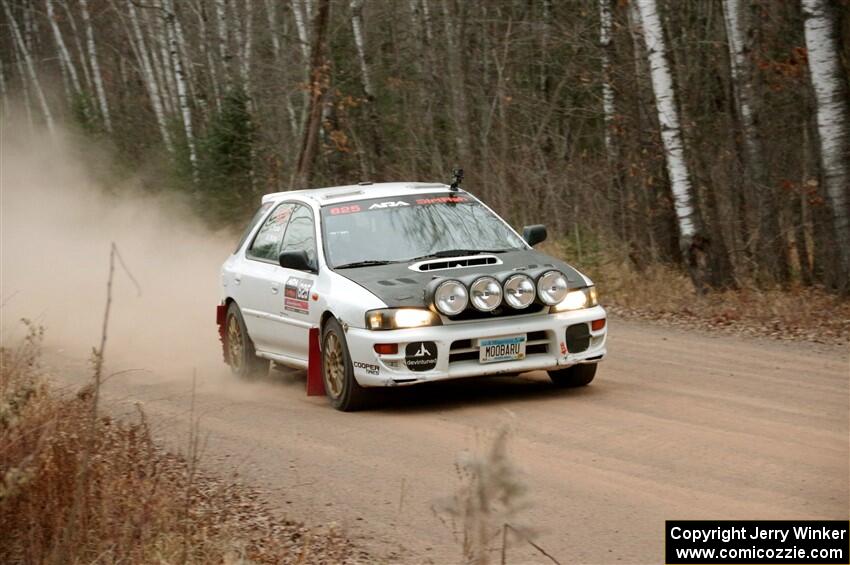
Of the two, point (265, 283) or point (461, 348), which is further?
point (265, 283)

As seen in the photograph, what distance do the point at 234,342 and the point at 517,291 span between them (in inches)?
148

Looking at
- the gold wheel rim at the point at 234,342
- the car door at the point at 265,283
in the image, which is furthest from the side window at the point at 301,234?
the gold wheel rim at the point at 234,342

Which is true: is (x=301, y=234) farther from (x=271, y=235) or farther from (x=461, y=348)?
(x=461, y=348)

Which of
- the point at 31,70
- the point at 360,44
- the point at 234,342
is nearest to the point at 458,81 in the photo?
the point at 360,44

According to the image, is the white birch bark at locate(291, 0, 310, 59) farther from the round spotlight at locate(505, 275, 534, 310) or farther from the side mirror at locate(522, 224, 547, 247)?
the round spotlight at locate(505, 275, 534, 310)

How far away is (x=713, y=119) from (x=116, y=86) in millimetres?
36156

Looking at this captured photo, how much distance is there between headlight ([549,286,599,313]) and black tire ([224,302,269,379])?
334cm

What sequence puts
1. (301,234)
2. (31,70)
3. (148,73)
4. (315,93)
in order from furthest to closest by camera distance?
(31,70), (148,73), (315,93), (301,234)

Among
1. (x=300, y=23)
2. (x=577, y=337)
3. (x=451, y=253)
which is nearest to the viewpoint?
(x=577, y=337)

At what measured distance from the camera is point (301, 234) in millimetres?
11211

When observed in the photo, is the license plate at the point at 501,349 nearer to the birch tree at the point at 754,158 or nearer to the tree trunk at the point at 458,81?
the birch tree at the point at 754,158

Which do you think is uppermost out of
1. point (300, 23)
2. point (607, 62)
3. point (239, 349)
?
point (300, 23)

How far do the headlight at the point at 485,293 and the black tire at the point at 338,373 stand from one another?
106 centimetres

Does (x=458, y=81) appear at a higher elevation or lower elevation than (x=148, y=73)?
lower
